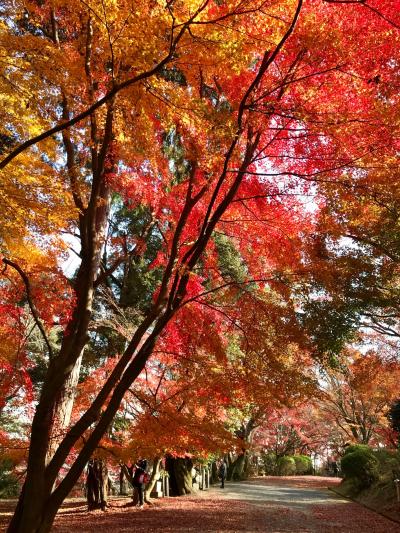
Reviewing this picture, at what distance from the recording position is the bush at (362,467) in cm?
1614

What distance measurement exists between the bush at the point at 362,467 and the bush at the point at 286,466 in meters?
19.0

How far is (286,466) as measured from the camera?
34.7 metres

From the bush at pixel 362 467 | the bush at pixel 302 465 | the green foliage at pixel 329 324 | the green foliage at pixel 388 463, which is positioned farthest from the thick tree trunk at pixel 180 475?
the bush at pixel 302 465

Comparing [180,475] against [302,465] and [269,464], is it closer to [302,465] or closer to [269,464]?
[302,465]

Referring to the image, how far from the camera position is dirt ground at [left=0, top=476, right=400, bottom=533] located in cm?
981

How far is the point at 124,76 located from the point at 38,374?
1660 cm

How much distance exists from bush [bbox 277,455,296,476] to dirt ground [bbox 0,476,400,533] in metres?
19.9

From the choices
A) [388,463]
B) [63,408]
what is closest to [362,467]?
[388,463]

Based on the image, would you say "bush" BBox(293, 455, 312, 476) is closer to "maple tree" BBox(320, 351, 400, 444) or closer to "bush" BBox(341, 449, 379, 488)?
"maple tree" BBox(320, 351, 400, 444)

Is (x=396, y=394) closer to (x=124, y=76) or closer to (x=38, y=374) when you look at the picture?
(x=38, y=374)

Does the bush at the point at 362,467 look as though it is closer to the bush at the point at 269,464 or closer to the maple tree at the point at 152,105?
the maple tree at the point at 152,105

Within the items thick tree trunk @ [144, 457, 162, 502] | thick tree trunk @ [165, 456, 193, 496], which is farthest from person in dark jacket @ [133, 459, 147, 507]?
thick tree trunk @ [165, 456, 193, 496]

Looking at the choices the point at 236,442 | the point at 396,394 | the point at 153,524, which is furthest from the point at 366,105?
the point at 396,394

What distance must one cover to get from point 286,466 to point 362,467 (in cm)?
2015
